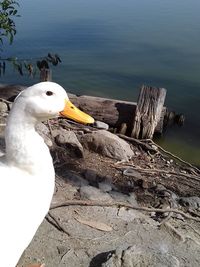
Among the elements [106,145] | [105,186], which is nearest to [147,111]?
[106,145]

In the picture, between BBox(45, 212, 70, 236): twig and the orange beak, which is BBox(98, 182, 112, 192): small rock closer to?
BBox(45, 212, 70, 236): twig

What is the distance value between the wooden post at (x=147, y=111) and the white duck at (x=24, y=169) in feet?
11.7

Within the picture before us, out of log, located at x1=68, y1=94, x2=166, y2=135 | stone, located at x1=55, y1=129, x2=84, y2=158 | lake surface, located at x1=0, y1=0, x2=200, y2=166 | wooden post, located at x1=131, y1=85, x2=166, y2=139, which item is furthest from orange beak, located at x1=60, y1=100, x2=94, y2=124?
lake surface, located at x1=0, y1=0, x2=200, y2=166

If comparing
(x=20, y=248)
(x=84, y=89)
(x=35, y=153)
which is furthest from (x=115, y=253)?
(x=84, y=89)

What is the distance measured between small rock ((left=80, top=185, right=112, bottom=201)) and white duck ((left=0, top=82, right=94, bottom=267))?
61.0 inches

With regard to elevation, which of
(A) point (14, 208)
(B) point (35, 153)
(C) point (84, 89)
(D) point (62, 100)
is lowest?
(C) point (84, 89)

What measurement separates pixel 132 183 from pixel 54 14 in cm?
1129

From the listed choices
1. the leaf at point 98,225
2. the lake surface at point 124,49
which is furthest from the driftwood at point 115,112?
the leaf at point 98,225

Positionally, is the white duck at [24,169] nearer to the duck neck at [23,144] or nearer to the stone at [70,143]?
the duck neck at [23,144]

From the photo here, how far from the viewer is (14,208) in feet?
8.71

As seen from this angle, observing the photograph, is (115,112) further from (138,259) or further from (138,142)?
(138,259)

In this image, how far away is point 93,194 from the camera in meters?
4.38

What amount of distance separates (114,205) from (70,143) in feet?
4.20

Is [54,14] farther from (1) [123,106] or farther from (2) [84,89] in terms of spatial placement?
(1) [123,106]
